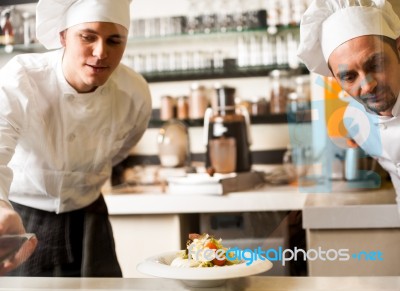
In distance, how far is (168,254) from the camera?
114 centimetres

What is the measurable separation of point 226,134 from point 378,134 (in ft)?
1.30

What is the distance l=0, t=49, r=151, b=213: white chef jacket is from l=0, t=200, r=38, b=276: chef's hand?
0.06 meters

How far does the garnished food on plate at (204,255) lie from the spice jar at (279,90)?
1.24ft

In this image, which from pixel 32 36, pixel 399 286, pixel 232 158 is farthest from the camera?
pixel 232 158

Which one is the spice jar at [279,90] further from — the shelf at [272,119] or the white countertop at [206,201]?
the white countertop at [206,201]

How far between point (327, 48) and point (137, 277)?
560 millimetres

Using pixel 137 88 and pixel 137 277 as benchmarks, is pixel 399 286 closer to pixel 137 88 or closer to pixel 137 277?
pixel 137 277

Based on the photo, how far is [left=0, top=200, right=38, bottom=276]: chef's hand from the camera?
3.58 feet

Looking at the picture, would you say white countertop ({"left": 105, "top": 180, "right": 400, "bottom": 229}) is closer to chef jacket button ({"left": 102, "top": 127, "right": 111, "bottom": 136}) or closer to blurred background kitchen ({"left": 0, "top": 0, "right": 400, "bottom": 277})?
blurred background kitchen ({"left": 0, "top": 0, "right": 400, "bottom": 277})

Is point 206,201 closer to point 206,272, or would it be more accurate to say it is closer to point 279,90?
point 206,272


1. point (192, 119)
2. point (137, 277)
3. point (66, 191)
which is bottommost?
point (137, 277)

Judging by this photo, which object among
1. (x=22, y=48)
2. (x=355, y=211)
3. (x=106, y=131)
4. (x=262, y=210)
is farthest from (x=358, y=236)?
(x=22, y=48)

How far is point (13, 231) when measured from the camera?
1.13 metres

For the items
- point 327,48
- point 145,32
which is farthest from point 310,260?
point 145,32
